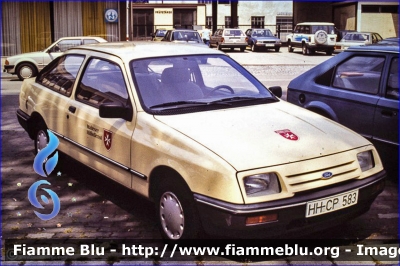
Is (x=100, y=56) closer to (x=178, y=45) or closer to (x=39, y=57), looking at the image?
(x=178, y=45)

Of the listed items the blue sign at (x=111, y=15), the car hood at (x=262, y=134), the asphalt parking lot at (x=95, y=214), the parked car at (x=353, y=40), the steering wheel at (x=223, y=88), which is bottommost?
the asphalt parking lot at (x=95, y=214)

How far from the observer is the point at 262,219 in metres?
3.57

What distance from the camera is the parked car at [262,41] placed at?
3326 centimetres

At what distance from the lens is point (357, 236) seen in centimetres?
437

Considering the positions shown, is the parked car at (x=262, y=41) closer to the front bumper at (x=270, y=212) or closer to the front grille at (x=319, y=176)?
the front grille at (x=319, y=176)

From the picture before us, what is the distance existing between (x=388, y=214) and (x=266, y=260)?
1641mm

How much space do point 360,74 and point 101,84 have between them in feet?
9.59

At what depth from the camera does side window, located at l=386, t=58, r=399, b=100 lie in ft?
17.8

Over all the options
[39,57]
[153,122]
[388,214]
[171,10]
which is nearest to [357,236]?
[388,214]

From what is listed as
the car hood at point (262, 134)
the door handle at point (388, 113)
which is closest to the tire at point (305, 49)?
the door handle at point (388, 113)

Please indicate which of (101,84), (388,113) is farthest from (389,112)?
(101,84)

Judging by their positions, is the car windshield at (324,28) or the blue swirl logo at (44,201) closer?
the blue swirl logo at (44,201)

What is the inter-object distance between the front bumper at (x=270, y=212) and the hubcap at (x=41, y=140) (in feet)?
9.94

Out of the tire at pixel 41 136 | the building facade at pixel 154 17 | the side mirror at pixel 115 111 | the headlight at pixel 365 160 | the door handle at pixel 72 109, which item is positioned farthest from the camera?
the building facade at pixel 154 17
